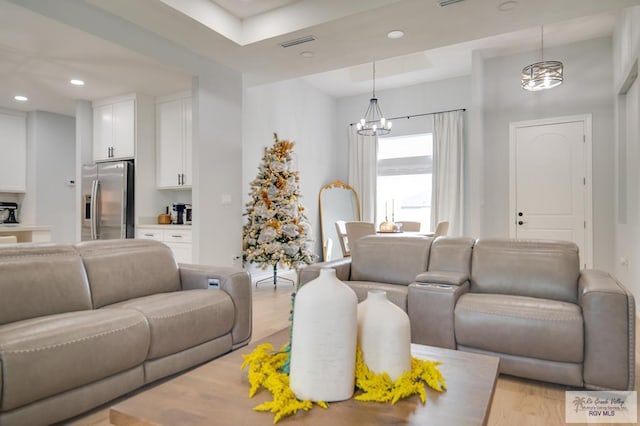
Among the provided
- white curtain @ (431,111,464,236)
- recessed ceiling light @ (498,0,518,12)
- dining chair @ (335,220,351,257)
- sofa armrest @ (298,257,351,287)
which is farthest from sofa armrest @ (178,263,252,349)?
white curtain @ (431,111,464,236)

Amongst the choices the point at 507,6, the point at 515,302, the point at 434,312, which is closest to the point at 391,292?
the point at 434,312

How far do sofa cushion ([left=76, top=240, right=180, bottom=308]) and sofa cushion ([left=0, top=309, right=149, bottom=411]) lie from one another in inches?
16.6

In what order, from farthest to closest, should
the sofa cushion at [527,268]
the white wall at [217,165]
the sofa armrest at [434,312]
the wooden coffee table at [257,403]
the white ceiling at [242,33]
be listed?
1. the white wall at [217,165]
2. the white ceiling at [242,33]
3. the sofa cushion at [527,268]
4. the sofa armrest at [434,312]
5. the wooden coffee table at [257,403]

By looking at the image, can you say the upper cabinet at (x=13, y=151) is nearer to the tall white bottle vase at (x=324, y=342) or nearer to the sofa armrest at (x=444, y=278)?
the sofa armrest at (x=444, y=278)

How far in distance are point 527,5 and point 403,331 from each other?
11.1ft

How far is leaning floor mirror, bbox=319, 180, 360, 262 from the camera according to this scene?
7690 mm

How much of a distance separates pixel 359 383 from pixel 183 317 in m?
1.47

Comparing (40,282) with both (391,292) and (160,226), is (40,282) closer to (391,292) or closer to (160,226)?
(391,292)

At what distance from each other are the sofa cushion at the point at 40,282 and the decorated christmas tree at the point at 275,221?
2.91 meters

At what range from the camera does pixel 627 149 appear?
4.95 meters

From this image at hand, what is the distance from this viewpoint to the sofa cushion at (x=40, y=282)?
2141 millimetres

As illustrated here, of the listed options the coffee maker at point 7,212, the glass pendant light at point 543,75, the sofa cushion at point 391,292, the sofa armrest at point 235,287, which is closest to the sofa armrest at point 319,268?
the sofa cushion at point 391,292

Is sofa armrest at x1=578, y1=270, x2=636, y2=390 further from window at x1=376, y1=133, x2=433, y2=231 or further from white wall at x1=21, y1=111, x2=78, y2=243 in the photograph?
white wall at x1=21, y1=111, x2=78, y2=243

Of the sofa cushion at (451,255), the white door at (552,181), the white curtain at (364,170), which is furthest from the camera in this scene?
the white curtain at (364,170)
